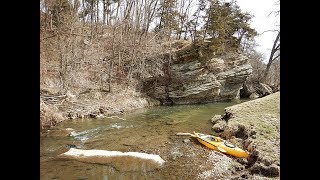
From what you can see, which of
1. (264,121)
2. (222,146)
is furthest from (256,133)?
(222,146)

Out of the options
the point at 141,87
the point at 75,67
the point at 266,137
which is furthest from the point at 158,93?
the point at 266,137

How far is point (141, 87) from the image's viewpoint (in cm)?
2580

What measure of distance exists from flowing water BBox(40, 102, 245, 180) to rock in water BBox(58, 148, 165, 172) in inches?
9.3

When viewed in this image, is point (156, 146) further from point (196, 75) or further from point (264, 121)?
point (196, 75)

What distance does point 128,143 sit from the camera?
11477 millimetres

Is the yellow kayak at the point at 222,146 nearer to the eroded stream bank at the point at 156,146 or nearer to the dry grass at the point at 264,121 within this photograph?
the eroded stream bank at the point at 156,146

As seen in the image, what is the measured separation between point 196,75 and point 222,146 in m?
17.2

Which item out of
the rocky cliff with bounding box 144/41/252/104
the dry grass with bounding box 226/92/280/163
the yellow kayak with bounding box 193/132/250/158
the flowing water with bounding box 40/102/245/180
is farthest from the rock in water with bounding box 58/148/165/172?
the rocky cliff with bounding box 144/41/252/104

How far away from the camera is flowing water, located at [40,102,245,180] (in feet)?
26.8

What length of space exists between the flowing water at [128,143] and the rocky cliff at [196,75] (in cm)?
835

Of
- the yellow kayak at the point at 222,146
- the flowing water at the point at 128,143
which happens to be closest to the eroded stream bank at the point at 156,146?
the flowing water at the point at 128,143

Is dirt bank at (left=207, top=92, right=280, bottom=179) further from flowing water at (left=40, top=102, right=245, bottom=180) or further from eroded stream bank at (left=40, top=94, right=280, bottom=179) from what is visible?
flowing water at (left=40, top=102, right=245, bottom=180)

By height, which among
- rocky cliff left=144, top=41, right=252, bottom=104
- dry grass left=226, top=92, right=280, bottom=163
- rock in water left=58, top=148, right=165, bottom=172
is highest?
rocky cliff left=144, top=41, right=252, bottom=104
